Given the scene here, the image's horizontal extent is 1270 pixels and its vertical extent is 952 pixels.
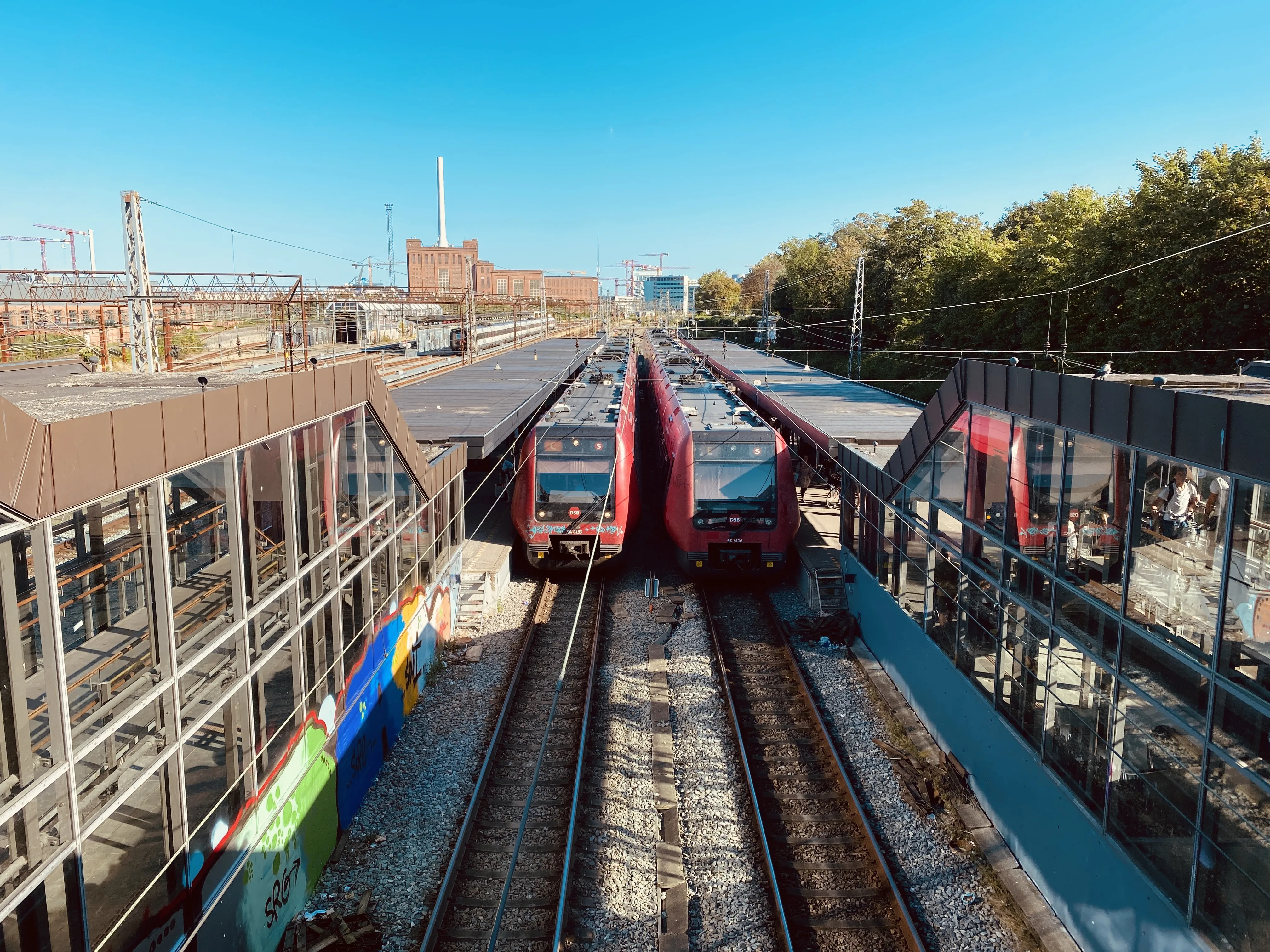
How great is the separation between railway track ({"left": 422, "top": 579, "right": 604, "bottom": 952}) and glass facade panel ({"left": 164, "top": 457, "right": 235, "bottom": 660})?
8.30 feet

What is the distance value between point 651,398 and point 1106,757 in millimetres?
26417

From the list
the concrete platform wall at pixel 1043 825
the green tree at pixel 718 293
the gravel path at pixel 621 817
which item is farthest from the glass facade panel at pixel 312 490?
the green tree at pixel 718 293

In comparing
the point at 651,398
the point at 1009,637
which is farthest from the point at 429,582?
the point at 651,398

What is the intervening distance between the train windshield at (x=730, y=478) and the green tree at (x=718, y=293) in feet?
321

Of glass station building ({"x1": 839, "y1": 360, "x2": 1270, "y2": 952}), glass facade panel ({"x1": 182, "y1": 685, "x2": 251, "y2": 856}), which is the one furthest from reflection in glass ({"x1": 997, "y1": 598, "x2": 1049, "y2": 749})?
glass facade panel ({"x1": 182, "y1": 685, "x2": 251, "y2": 856})

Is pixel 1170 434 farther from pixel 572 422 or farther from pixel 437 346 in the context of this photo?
pixel 437 346

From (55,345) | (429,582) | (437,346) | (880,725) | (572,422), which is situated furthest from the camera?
(437,346)

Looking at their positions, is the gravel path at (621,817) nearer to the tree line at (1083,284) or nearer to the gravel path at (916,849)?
the gravel path at (916,849)

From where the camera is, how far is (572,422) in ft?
51.1

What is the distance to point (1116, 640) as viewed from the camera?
6383mm

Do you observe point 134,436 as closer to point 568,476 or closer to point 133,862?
point 133,862

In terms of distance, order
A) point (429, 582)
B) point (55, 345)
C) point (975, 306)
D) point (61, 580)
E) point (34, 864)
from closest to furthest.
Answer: point (34, 864) → point (61, 580) → point (429, 582) → point (55, 345) → point (975, 306)

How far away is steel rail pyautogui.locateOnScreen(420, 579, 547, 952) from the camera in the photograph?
23.0ft

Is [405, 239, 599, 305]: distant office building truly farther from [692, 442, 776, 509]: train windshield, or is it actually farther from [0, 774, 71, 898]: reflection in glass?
[0, 774, 71, 898]: reflection in glass
